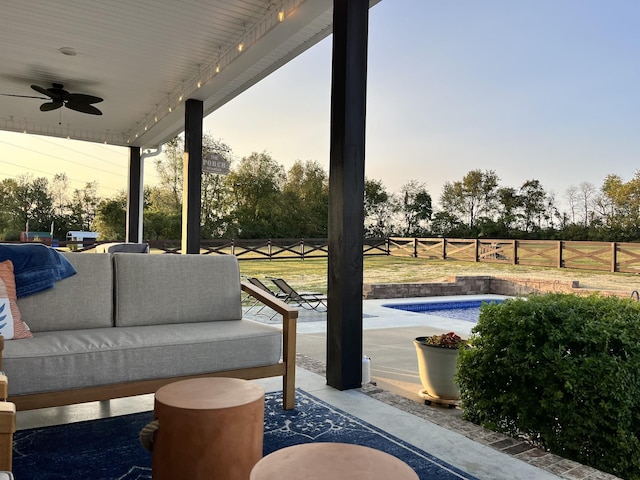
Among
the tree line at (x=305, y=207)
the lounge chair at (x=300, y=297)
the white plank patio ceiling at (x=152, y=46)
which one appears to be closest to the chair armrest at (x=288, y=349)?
the white plank patio ceiling at (x=152, y=46)

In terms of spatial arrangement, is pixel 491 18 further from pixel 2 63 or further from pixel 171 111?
pixel 2 63

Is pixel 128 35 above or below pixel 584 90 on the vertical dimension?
below

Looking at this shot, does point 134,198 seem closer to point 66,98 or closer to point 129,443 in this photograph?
point 66,98

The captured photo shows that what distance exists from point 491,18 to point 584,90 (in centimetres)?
471

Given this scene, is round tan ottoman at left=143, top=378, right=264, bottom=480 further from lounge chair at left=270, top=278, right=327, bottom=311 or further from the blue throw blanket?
lounge chair at left=270, top=278, right=327, bottom=311

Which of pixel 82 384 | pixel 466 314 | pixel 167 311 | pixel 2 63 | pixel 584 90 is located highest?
pixel 584 90

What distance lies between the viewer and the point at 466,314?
374 inches

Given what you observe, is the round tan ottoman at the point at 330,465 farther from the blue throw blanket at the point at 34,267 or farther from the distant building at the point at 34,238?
the distant building at the point at 34,238

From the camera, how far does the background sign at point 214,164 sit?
6527mm

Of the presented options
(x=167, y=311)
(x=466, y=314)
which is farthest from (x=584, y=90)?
(x=167, y=311)

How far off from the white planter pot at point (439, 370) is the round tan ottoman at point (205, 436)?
2.05m

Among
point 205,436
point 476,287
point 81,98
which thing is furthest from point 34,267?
point 476,287

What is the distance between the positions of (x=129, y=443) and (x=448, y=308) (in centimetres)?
825

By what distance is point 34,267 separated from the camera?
250cm
